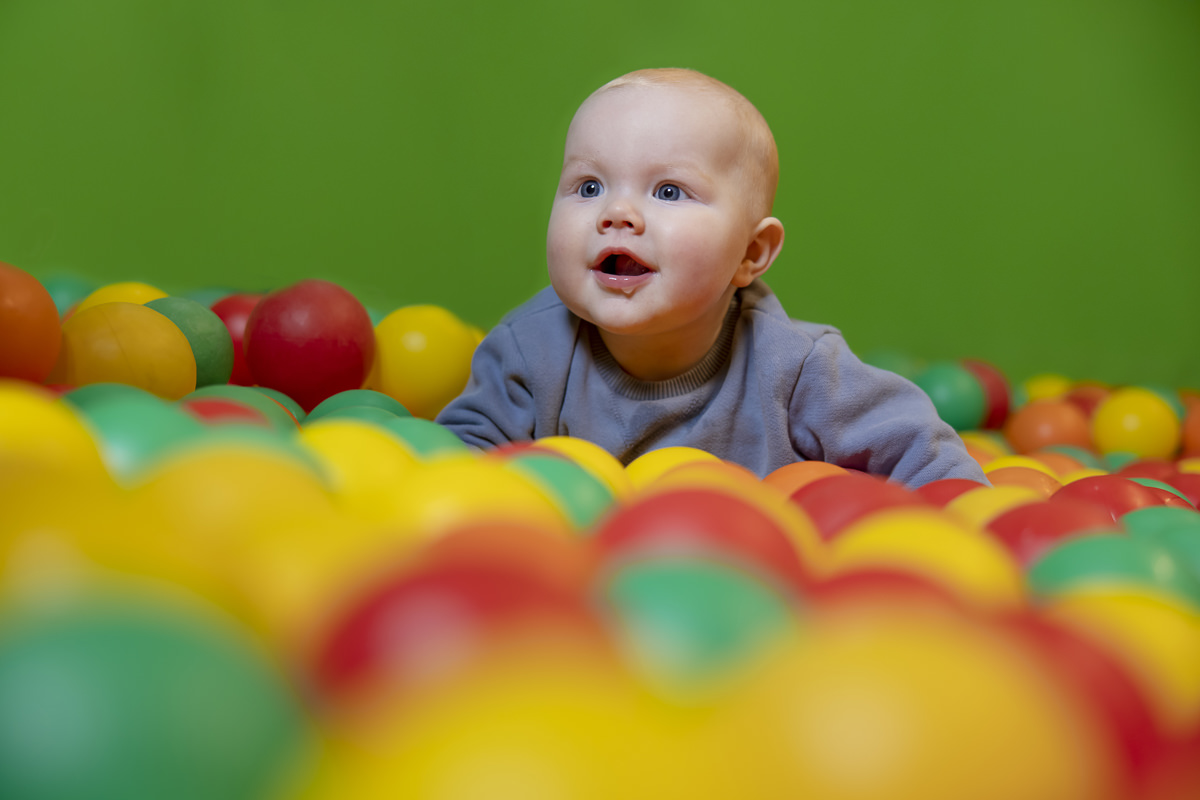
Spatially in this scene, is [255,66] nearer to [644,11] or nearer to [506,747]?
[644,11]

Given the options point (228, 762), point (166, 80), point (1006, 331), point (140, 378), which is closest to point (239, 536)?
→ point (228, 762)

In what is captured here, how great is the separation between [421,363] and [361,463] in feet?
3.07

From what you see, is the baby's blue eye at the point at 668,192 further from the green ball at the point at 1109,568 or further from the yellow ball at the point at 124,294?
the yellow ball at the point at 124,294

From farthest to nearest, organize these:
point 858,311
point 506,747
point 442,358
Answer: point 858,311 < point 442,358 < point 506,747

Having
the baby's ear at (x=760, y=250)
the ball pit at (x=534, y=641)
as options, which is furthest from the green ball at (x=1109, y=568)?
the baby's ear at (x=760, y=250)

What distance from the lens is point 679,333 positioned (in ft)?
4.03

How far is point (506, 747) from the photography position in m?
0.26

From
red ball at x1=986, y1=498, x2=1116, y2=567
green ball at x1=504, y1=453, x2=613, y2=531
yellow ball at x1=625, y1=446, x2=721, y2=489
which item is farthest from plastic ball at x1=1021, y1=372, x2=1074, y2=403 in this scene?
green ball at x1=504, y1=453, x2=613, y2=531

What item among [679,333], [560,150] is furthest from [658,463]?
[560,150]

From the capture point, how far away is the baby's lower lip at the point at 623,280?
3.61ft

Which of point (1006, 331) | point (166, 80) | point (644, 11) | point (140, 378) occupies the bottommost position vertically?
point (1006, 331)

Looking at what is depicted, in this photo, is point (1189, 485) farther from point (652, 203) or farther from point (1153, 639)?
point (1153, 639)

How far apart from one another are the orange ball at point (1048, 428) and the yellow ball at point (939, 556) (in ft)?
4.92

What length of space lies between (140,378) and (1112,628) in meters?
0.98
